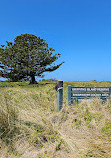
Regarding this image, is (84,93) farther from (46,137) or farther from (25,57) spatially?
(25,57)

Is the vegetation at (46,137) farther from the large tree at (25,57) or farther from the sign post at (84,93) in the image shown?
the large tree at (25,57)

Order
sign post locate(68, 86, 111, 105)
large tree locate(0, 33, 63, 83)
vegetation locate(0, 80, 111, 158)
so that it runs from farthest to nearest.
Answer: large tree locate(0, 33, 63, 83)
sign post locate(68, 86, 111, 105)
vegetation locate(0, 80, 111, 158)

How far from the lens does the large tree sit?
19.5 m

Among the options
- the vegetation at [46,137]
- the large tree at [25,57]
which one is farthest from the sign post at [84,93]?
the large tree at [25,57]

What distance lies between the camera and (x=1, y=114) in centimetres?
344

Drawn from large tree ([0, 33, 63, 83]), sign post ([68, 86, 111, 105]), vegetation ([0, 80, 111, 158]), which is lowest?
vegetation ([0, 80, 111, 158])

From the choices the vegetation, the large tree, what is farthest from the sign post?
the large tree

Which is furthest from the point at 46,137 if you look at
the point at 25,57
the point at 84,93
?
the point at 25,57

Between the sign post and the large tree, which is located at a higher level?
the large tree

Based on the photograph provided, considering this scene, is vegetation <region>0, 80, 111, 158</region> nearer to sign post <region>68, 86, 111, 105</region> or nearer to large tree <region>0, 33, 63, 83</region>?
sign post <region>68, 86, 111, 105</region>

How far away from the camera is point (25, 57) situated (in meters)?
19.9

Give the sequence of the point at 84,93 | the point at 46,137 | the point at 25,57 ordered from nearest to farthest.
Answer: the point at 46,137, the point at 84,93, the point at 25,57

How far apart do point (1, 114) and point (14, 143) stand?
773mm

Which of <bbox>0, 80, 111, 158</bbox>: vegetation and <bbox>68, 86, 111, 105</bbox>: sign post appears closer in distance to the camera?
<bbox>0, 80, 111, 158</bbox>: vegetation
